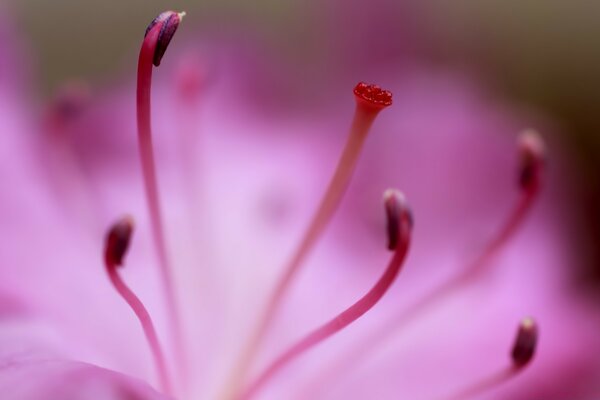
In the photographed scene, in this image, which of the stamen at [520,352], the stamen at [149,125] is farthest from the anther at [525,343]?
the stamen at [149,125]

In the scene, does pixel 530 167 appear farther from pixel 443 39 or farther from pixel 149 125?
pixel 443 39

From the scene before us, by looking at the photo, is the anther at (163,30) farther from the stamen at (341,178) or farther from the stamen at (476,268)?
the stamen at (476,268)

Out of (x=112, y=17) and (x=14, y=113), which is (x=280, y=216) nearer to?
(x=14, y=113)

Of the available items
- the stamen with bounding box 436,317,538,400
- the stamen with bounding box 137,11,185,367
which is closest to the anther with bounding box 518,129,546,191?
the stamen with bounding box 436,317,538,400

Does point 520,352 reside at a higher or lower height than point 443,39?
lower

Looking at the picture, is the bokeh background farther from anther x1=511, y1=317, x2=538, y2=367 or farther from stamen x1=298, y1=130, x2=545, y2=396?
anther x1=511, y1=317, x2=538, y2=367

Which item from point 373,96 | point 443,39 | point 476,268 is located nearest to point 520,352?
point 476,268
